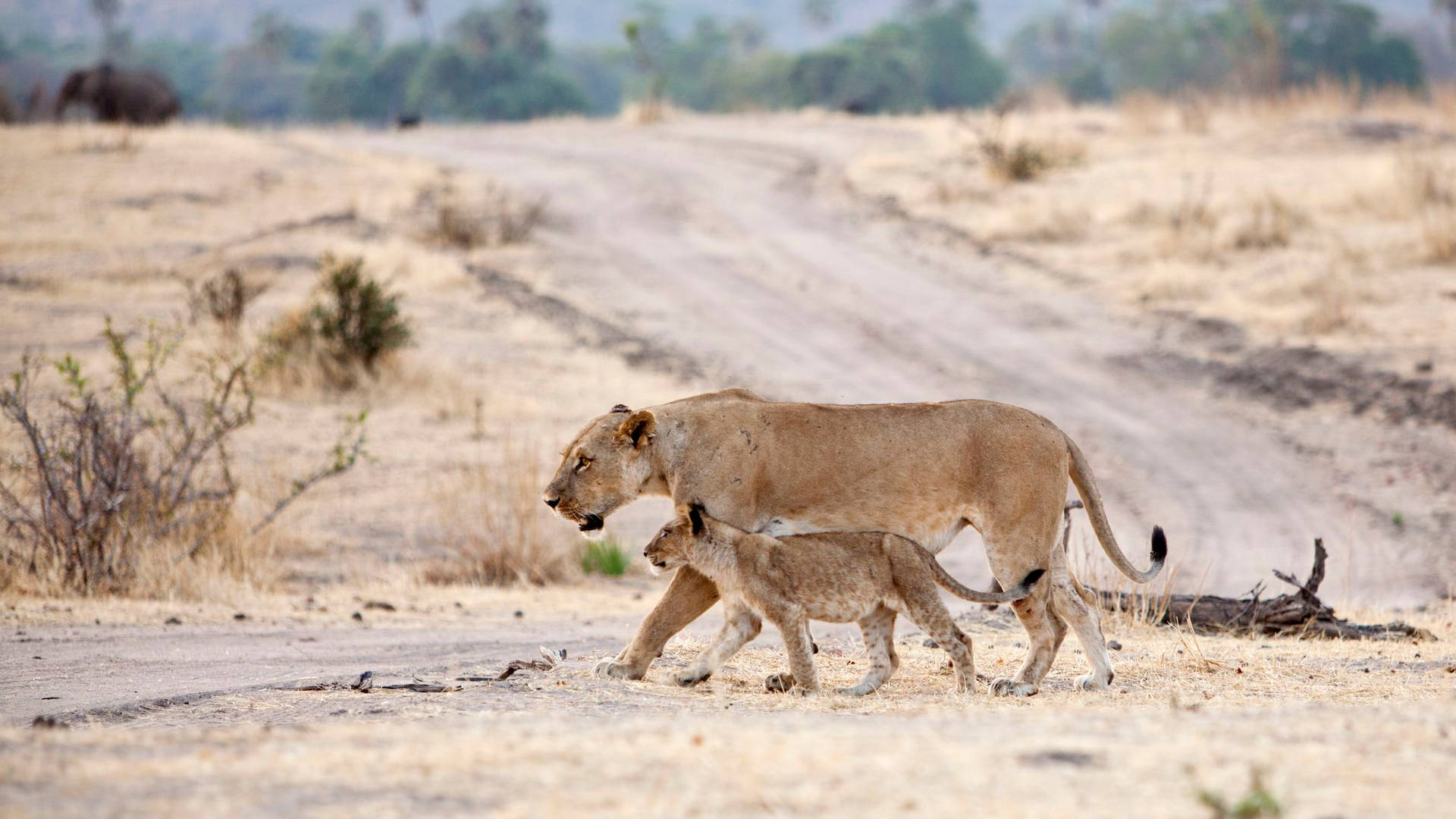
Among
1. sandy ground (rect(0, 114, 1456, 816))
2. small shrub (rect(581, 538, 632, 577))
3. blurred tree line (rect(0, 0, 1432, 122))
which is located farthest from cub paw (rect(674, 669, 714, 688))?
blurred tree line (rect(0, 0, 1432, 122))

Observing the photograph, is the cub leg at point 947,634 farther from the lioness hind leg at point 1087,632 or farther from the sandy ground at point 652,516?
the lioness hind leg at point 1087,632

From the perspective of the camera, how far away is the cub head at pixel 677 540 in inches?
246

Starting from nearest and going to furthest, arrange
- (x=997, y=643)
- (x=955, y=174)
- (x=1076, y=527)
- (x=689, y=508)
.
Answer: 1. (x=689, y=508)
2. (x=997, y=643)
3. (x=1076, y=527)
4. (x=955, y=174)

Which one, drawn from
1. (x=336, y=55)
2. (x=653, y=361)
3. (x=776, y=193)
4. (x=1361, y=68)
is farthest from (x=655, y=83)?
(x=336, y=55)

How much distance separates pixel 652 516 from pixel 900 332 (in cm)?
697

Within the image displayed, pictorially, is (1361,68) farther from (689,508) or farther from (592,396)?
(689,508)

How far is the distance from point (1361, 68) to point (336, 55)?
53.3 meters

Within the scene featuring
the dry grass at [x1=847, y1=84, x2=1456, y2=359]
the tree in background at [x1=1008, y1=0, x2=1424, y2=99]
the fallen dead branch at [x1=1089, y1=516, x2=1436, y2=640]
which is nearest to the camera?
the fallen dead branch at [x1=1089, y1=516, x2=1436, y2=640]

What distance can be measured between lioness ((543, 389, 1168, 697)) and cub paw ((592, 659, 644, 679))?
2.07ft

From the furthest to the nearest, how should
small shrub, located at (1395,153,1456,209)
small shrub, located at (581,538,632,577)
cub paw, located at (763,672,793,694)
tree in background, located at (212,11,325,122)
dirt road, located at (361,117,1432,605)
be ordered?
tree in background, located at (212,11,325,122) < small shrub, located at (1395,153,1456,209) < dirt road, located at (361,117,1432,605) < small shrub, located at (581,538,632,577) < cub paw, located at (763,672,793,694)

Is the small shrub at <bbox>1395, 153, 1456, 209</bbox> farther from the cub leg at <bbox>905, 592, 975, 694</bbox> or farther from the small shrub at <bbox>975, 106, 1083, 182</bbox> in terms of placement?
the cub leg at <bbox>905, 592, 975, 694</bbox>

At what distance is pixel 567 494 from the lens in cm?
651

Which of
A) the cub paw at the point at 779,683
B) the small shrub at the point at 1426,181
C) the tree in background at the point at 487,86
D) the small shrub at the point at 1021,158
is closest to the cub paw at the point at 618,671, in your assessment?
the cub paw at the point at 779,683

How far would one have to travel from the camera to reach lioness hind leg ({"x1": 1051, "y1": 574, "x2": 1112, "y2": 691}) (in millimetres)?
6520
